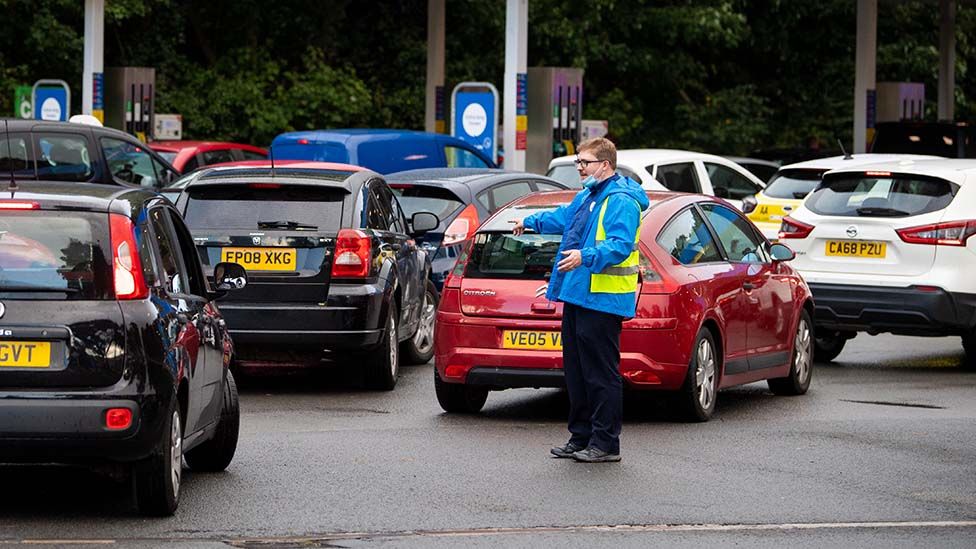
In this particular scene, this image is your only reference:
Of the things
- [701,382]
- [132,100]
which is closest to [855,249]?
[701,382]

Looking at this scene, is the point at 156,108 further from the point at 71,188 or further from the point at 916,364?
the point at 71,188

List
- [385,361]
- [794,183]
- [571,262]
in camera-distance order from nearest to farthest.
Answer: [571,262], [385,361], [794,183]

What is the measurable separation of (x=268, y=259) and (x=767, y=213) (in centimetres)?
876

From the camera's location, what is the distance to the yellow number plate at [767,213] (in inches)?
794

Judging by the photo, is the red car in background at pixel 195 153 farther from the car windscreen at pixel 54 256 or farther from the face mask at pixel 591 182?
the car windscreen at pixel 54 256

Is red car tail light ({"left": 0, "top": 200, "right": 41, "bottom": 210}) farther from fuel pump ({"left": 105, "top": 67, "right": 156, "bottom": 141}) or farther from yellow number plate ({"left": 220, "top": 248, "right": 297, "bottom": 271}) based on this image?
fuel pump ({"left": 105, "top": 67, "right": 156, "bottom": 141})

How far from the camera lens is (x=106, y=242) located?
7.90m

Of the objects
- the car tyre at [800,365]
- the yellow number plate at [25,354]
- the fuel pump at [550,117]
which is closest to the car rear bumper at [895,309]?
the car tyre at [800,365]

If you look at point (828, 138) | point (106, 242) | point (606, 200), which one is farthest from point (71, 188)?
point (828, 138)

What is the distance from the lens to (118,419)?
770cm

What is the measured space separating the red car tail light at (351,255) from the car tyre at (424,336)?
2117 mm

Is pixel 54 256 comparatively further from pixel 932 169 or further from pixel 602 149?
pixel 932 169

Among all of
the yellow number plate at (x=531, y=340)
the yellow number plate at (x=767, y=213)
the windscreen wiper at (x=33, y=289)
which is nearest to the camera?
the windscreen wiper at (x=33, y=289)

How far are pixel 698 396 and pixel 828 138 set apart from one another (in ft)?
98.1
